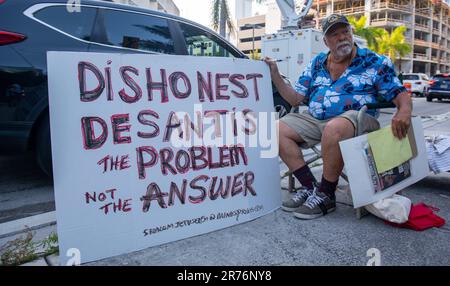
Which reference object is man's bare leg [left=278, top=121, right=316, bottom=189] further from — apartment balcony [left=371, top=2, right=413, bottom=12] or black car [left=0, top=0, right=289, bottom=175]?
apartment balcony [left=371, top=2, right=413, bottom=12]

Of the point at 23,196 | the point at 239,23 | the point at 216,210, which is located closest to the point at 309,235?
the point at 216,210

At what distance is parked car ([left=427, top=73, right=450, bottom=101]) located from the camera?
55.1 feet

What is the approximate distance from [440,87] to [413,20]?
40.1 metres

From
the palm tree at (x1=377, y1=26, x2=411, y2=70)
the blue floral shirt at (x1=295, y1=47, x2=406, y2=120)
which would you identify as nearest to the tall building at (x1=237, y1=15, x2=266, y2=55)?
the palm tree at (x1=377, y1=26, x2=411, y2=70)

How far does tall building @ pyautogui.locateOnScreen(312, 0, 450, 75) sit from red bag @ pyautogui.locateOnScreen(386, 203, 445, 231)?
51221 millimetres

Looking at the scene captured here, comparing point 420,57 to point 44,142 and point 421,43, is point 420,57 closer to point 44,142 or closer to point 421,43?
point 421,43

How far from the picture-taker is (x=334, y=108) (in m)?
2.51

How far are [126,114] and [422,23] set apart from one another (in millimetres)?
63415

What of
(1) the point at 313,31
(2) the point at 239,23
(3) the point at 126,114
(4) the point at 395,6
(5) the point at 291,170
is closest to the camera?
(3) the point at 126,114

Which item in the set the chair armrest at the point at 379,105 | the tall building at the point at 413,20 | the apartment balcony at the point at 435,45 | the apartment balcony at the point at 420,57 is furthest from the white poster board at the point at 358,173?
the apartment balcony at the point at 435,45

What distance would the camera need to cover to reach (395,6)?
1919 inches

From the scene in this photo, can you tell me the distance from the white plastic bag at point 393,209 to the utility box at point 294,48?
7298 millimetres

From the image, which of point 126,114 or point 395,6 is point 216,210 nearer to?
point 126,114

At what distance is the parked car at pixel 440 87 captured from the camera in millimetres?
16797
